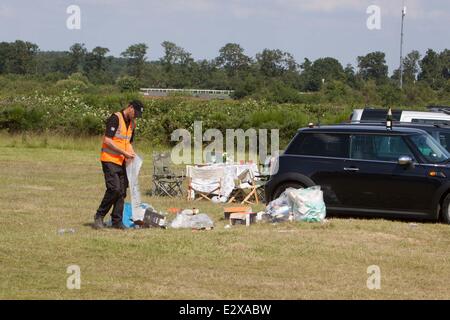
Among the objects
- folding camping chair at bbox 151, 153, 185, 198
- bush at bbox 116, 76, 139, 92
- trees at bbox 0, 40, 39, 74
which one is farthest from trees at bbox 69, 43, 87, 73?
folding camping chair at bbox 151, 153, 185, 198

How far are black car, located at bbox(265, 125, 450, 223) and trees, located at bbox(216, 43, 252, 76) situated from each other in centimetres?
6968

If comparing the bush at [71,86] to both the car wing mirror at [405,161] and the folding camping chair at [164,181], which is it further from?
the car wing mirror at [405,161]

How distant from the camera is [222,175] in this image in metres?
18.1

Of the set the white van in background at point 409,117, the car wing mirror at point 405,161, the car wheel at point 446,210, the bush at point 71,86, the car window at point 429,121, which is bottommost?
the car wheel at point 446,210

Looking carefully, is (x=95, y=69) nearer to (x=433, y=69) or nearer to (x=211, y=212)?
(x=433, y=69)

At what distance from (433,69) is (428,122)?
62.1m

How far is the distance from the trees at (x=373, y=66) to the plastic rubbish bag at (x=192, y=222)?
6347 cm

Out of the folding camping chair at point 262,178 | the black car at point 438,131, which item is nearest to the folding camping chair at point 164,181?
the folding camping chair at point 262,178

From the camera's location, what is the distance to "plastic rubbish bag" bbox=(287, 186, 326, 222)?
13.8 m

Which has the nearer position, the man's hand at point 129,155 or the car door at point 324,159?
the man's hand at point 129,155

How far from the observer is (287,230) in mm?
13203

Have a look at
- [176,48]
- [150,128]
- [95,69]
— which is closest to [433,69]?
[176,48]

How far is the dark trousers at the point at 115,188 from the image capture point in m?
12.9

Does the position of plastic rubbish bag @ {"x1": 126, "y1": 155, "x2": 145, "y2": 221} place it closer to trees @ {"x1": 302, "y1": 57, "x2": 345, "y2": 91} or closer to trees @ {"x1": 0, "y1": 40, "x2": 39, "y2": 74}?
trees @ {"x1": 302, "y1": 57, "x2": 345, "y2": 91}
